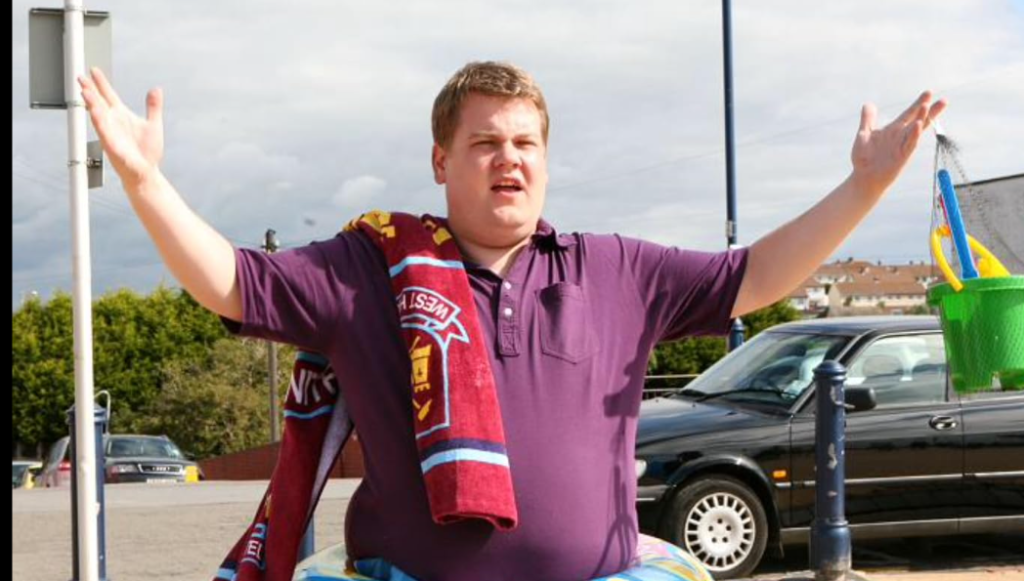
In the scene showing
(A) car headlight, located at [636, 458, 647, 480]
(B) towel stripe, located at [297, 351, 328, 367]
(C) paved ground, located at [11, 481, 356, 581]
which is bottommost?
(C) paved ground, located at [11, 481, 356, 581]

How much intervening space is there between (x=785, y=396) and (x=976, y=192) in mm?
4625

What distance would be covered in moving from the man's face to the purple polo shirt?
81 mm

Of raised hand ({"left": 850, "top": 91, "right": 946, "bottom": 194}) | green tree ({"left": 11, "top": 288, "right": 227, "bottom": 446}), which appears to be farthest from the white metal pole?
green tree ({"left": 11, "top": 288, "right": 227, "bottom": 446})

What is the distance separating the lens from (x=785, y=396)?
857 centimetres

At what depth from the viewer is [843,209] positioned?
2736mm

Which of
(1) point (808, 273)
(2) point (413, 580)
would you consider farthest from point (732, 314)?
(2) point (413, 580)

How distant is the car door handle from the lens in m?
8.38

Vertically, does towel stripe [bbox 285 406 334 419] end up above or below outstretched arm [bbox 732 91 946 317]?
below

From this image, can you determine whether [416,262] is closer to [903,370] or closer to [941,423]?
[941,423]

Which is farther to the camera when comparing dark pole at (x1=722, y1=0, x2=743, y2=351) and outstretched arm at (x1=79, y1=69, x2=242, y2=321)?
dark pole at (x1=722, y1=0, x2=743, y2=351)

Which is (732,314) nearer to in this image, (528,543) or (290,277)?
(528,543)

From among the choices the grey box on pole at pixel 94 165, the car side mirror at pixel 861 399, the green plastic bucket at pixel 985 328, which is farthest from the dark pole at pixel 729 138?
the green plastic bucket at pixel 985 328

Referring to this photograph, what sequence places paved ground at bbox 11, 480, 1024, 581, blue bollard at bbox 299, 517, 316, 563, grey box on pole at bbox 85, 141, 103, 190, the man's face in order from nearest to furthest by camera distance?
the man's face, blue bollard at bbox 299, 517, 316, 563, grey box on pole at bbox 85, 141, 103, 190, paved ground at bbox 11, 480, 1024, 581

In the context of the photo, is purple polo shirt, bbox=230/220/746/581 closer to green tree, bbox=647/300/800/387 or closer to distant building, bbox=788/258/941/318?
green tree, bbox=647/300/800/387
